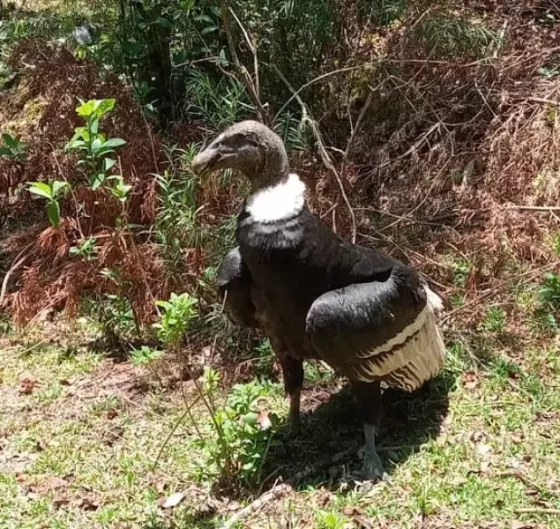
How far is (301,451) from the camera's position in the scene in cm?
378

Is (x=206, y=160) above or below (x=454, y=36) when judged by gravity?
above

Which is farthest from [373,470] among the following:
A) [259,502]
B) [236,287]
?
[236,287]

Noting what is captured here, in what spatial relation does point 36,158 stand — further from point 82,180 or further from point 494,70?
point 494,70

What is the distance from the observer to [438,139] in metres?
5.74

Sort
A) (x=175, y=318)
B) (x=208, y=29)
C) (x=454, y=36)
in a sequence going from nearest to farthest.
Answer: (x=175, y=318) → (x=208, y=29) → (x=454, y=36)

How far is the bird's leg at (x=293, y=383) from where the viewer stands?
12.2 ft

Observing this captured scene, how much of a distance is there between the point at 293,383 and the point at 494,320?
4.35 ft

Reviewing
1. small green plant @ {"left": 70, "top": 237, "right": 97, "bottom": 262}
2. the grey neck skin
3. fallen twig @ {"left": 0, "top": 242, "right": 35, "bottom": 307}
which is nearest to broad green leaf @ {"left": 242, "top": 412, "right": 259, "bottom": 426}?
the grey neck skin

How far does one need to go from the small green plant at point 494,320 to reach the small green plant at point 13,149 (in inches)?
119

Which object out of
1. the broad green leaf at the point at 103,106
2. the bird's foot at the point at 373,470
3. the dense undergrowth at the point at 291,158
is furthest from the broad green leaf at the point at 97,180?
the bird's foot at the point at 373,470

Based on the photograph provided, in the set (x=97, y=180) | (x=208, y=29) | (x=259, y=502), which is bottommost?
(x=259, y=502)

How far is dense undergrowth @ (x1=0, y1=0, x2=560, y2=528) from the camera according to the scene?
4.54 metres

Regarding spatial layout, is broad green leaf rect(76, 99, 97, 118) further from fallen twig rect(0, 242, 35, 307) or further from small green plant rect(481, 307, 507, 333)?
small green plant rect(481, 307, 507, 333)

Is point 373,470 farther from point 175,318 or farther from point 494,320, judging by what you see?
point 494,320
